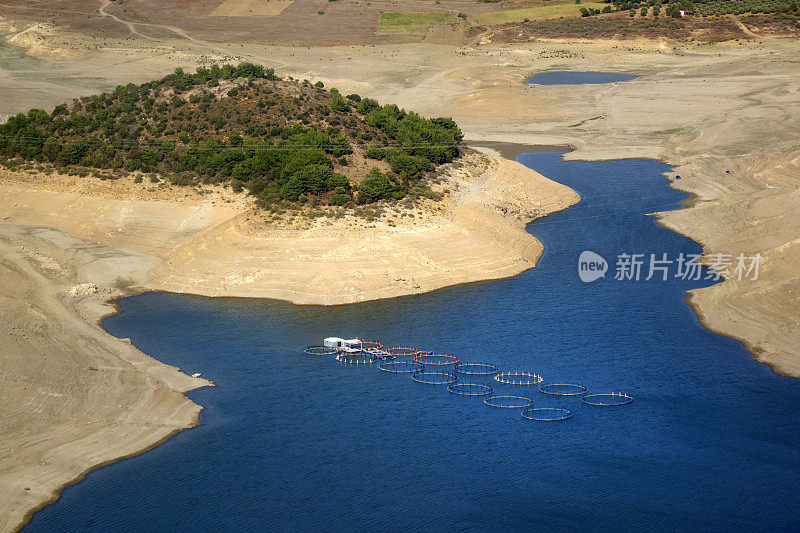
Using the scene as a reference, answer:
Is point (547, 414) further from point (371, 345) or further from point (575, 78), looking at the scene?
point (575, 78)

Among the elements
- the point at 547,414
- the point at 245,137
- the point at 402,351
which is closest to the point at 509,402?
the point at 547,414

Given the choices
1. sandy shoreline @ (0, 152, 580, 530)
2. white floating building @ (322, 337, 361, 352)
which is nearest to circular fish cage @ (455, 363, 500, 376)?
white floating building @ (322, 337, 361, 352)

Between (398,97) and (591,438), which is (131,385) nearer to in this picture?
(591,438)

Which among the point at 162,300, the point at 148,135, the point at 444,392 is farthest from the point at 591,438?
the point at 148,135

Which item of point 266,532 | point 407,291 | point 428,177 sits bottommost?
point 266,532

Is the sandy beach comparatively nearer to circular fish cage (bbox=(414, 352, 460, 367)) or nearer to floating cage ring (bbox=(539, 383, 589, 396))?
circular fish cage (bbox=(414, 352, 460, 367))

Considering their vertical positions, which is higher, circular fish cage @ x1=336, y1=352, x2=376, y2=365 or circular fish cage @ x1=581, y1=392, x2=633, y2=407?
circular fish cage @ x1=581, y1=392, x2=633, y2=407

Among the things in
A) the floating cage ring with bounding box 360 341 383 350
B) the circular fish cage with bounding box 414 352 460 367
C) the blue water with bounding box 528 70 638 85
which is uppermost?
the blue water with bounding box 528 70 638 85
